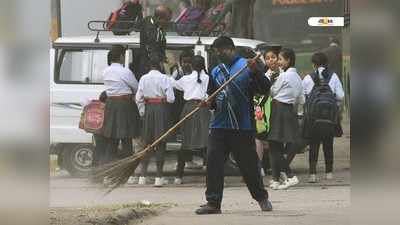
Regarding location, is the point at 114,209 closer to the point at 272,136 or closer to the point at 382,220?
the point at 272,136

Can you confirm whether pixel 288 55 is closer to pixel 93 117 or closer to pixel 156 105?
pixel 156 105

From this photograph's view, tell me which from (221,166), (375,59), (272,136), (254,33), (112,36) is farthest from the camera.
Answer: (254,33)

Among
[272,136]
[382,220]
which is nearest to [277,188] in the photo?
[272,136]

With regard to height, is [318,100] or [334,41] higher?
[334,41]

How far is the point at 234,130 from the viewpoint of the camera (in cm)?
802

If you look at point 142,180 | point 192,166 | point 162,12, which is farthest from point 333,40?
point 142,180

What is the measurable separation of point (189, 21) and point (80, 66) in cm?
175

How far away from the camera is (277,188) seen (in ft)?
34.2

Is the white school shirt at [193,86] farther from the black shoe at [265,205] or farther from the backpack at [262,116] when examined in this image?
the black shoe at [265,205]

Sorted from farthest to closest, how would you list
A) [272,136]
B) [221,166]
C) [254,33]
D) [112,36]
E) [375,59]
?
1. [254,33]
2. [112,36]
3. [272,136]
4. [221,166]
5. [375,59]

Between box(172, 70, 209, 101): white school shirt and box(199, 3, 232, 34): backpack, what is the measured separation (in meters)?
1.25

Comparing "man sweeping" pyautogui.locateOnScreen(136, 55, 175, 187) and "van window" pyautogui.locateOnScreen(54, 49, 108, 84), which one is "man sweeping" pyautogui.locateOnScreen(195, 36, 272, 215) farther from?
"van window" pyautogui.locateOnScreen(54, 49, 108, 84)

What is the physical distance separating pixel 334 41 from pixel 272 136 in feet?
8.78

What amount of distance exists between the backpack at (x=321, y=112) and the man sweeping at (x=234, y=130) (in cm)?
265
